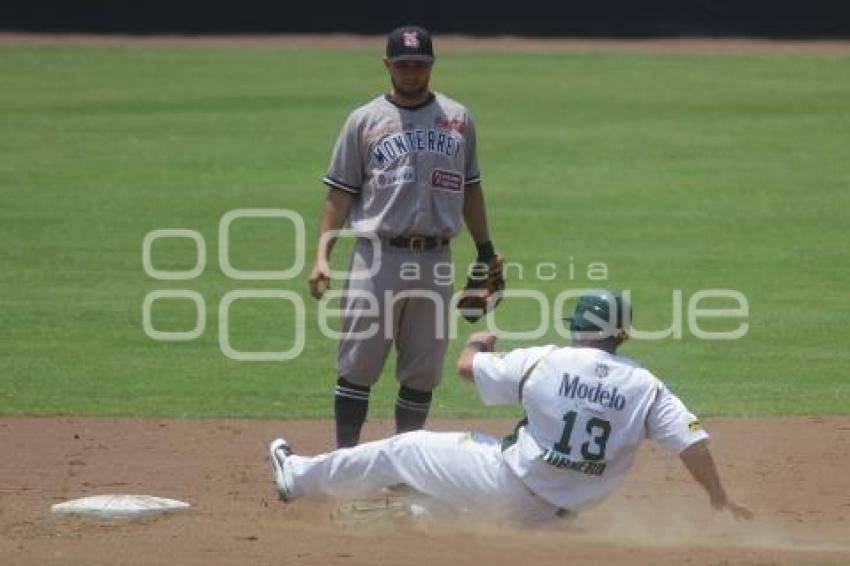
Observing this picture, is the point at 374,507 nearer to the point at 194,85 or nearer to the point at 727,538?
the point at 727,538

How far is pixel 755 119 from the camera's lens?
22.6 m

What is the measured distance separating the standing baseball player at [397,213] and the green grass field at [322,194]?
208 cm

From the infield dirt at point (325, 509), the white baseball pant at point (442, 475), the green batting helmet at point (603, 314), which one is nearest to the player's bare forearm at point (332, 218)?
the white baseball pant at point (442, 475)

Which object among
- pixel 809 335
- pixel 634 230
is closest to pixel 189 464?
pixel 809 335

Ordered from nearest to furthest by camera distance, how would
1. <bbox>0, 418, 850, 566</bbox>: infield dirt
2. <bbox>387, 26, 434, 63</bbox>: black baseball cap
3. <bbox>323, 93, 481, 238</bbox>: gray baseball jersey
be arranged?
1. <bbox>0, 418, 850, 566</bbox>: infield dirt
2. <bbox>387, 26, 434, 63</bbox>: black baseball cap
3. <bbox>323, 93, 481, 238</bbox>: gray baseball jersey

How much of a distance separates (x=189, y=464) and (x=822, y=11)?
75.1ft

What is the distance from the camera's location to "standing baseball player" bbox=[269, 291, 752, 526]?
6.62m

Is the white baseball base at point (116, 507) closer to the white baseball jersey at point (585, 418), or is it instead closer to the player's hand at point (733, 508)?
the white baseball jersey at point (585, 418)

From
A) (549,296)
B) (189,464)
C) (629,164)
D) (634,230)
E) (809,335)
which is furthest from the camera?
(629,164)

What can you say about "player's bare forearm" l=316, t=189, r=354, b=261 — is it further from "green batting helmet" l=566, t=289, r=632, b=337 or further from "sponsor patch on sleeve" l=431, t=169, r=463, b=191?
"green batting helmet" l=566, t=289, r=632, b=337

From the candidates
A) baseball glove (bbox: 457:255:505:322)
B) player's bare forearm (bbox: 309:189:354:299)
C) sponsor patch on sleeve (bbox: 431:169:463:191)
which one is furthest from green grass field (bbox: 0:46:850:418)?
sponsor patch on sleeve (bbox: 431:169:463:191)

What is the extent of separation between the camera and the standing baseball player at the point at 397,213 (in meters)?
7.65

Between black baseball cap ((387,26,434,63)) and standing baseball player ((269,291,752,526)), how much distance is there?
4.16ft

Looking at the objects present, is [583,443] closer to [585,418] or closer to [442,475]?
[585,418]
